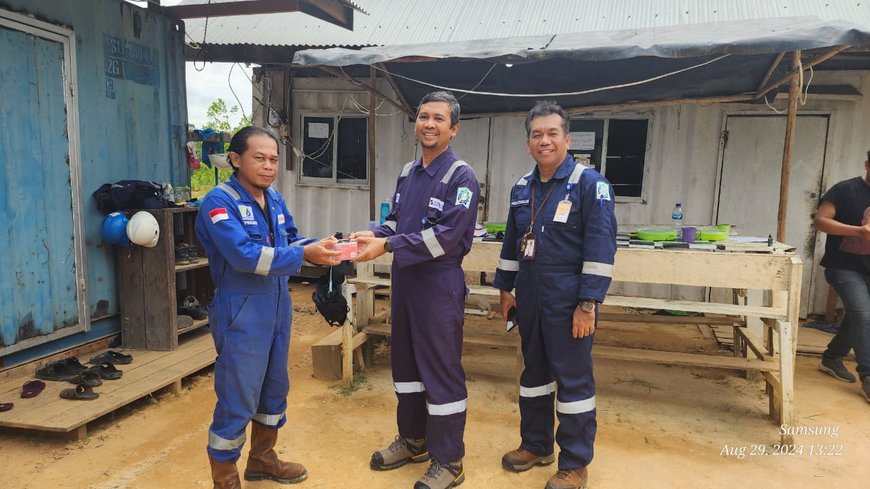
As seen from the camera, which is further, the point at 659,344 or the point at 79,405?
the point at 659,344

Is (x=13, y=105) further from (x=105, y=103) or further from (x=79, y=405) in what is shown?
(x=79, y=405)

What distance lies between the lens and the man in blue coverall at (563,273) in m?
2.79

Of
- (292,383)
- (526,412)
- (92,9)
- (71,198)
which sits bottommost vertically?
(292,383)

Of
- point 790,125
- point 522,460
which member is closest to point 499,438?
point 522,460

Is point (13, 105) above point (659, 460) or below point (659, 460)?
above

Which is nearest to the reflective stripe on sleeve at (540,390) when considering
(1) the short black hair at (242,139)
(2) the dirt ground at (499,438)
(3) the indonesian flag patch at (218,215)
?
(2) the dirt ground at (499,438)

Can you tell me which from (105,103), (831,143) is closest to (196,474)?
(105,103)

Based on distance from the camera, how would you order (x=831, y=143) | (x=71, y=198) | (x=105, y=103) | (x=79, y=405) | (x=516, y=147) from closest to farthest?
1. (x=79, y=405)
2. (x=71, y=198)
3. (x=105, y=103)
4. (x=831, y=143)
5. (x=516, y=147)

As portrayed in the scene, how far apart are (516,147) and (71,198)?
5070mm

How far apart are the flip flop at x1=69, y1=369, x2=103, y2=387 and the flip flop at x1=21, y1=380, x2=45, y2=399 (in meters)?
0.20

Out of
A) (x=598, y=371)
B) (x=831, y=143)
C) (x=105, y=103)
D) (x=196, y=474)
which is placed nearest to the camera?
(x=196, y=474)

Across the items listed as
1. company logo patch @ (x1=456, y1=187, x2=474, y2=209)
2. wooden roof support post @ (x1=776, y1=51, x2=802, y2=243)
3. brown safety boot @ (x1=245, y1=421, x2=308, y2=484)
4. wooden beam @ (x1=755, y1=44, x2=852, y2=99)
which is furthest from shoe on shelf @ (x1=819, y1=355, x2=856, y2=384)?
brown safety boot @ (x1=245, y1=421, x2=308, y2=484)

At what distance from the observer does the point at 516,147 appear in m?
7.34

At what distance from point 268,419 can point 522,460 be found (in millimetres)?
1485
